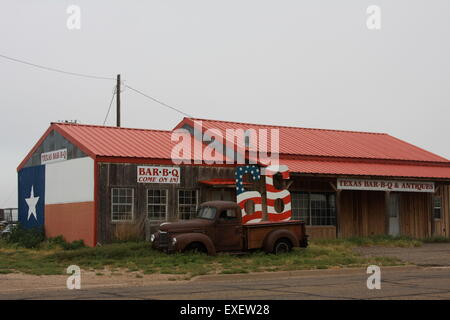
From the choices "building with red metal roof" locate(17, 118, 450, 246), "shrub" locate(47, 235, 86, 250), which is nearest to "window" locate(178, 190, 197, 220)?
"building with red metal roof" locate(17, 118, 450, 246)

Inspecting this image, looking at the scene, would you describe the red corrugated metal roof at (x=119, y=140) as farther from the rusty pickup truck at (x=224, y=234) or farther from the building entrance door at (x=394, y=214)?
the building entrance door at (x=394, y=214)

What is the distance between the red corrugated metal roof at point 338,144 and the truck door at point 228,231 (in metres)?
10.0

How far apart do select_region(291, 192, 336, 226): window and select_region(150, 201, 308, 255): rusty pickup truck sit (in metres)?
8.24

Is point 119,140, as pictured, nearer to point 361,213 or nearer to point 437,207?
point 361,213

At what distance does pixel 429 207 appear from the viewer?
111ft

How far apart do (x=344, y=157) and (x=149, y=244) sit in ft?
44.1

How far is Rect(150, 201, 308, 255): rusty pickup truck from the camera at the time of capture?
20.9 m

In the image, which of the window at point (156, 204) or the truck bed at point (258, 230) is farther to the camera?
the window at point (156, 204)

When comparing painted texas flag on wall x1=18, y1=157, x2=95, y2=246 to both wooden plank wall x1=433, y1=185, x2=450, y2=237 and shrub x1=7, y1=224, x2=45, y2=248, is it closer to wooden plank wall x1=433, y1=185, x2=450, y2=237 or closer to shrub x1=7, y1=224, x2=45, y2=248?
shrub x1=7, y1=224, x2=45, y2=248

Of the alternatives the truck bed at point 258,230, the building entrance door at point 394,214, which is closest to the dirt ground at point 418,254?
the truck bed at point 258,230

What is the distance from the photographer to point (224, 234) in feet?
70.4

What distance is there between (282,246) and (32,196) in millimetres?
13928

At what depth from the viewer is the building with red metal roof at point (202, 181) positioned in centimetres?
2650
